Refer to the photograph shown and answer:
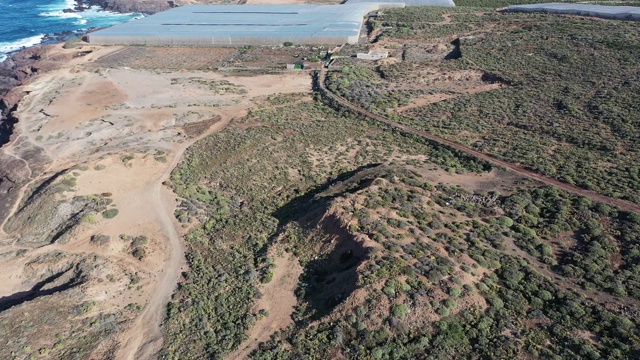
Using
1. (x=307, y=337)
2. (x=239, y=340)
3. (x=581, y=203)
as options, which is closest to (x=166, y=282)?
(x=239, y=340)

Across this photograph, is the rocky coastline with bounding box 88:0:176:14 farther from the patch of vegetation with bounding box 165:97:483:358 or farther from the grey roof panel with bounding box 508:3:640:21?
the grey roof panel with bounding box 508:3:640:21

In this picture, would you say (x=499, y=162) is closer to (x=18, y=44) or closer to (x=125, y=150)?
(x=125, y=150)

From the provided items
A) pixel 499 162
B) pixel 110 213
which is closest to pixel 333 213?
pixel 110 213

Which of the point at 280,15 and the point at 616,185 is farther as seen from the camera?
the point at 280,15

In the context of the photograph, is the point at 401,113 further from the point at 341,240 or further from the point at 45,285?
the point at 45,285

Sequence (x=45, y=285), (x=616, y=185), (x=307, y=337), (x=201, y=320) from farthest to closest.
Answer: (x=616, y=185) < (x=45, y=285) < (x=201, y=320) < (x=307, y=337)

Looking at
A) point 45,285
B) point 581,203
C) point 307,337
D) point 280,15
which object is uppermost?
point 280,15
